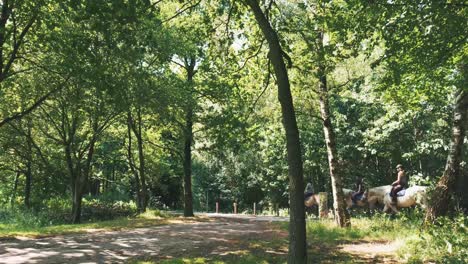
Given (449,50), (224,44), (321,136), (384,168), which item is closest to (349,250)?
(449,50)

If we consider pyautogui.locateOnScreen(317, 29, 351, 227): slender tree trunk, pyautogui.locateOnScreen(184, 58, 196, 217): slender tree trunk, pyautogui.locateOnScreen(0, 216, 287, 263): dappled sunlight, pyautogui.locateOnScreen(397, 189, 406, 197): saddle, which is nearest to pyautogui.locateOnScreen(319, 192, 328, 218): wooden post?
pyautogui.locateOnScreen(397, 189, 406, 197): saddle

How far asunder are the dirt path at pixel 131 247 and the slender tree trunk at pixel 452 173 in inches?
99.0

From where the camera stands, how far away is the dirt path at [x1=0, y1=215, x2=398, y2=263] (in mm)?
10250

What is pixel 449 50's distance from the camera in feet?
31.2

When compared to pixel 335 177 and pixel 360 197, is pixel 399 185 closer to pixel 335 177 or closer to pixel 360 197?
pixel 360 197

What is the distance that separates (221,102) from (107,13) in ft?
49.5

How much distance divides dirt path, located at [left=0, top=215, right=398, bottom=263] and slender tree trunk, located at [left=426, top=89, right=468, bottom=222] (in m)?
2.51

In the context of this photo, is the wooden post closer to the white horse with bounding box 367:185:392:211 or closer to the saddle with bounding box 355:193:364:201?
the white horse with bounding box 367:185:392:211

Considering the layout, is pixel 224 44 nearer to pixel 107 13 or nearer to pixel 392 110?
pixel 107 13

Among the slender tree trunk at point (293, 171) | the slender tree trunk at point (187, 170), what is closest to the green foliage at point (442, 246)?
the slender tree trunk at point (293, 171)

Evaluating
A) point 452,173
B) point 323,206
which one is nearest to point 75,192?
point 323,206

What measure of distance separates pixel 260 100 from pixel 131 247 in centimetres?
1207

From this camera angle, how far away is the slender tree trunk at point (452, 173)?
12.2m

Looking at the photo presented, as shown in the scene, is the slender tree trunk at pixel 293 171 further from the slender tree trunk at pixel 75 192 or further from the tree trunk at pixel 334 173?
the slender tree trunk at pixel 75 192
